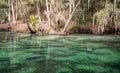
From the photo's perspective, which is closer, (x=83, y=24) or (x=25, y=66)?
(x=25, y=66)

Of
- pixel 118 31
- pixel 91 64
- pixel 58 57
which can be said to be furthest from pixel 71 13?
pixel 91 64

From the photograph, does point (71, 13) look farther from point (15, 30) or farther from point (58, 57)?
point (58, 57)

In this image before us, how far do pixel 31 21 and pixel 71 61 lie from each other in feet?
71.4

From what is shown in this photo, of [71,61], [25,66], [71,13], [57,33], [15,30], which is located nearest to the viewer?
[25,66]

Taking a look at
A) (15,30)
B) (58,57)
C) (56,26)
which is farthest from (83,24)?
(58,57)

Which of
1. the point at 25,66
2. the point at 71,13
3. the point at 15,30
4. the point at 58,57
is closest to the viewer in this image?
the point at 25,66

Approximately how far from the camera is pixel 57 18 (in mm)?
33562

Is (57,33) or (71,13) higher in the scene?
(71,13)

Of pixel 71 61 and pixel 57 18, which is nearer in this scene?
pixel 71 61

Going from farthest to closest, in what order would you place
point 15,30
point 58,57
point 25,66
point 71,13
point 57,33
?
point 15,30 → point 71,13 → point 57,33 → point 58,57 → point 25,66

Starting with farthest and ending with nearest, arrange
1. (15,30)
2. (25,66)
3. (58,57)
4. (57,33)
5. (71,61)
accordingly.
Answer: (15,30) < (57,33) < (58,57) < (71,61) < (25,66)

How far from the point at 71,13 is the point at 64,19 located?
159cm

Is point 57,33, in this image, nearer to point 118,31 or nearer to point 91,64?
point 118,31

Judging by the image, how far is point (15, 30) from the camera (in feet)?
120
